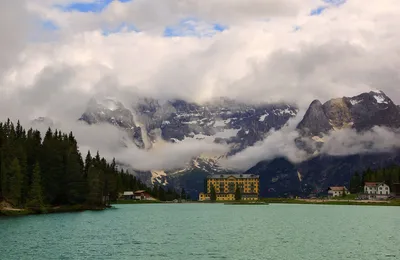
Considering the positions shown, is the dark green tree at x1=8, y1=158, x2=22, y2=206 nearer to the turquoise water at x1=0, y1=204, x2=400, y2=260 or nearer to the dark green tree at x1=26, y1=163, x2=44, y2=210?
the dark green tree at x1=26, y1=163, x2=44, y2=210

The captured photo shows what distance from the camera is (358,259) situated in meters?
80.3

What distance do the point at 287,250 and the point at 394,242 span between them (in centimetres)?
2610

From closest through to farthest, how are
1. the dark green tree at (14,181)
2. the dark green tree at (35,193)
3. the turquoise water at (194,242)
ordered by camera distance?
1. the turquoise water at (194,242)
2. the dark green tree at (14,181)
3. the dark green tree at (35,193)

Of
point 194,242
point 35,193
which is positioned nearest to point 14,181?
point 35,193

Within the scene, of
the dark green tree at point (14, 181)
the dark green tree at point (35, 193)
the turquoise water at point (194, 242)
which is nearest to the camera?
the turquoise water at point (194, 242)

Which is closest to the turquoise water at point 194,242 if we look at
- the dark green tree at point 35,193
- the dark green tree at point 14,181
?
the dark green tree at point 14,181

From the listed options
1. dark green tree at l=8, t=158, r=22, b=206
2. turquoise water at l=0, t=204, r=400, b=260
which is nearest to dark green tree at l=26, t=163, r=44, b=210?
dark green tree at l=8, t=158, r=22, b=206

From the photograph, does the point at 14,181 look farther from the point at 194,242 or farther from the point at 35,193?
the point at 194,242

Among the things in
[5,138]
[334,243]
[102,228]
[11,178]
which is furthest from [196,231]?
[5,138]

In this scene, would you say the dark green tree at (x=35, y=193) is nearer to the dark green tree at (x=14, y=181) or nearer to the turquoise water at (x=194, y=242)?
the dark green tree at (x=14, y=181)

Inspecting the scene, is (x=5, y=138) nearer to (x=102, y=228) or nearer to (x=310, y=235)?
(x=102, y=228)

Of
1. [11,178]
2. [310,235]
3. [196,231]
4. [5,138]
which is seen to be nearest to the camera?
[310,235]

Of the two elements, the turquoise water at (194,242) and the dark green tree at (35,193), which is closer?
the turquoise water at (194,242)

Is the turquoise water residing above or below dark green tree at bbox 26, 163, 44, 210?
below
